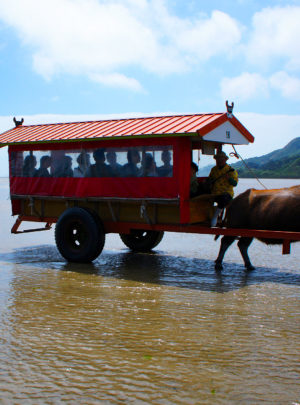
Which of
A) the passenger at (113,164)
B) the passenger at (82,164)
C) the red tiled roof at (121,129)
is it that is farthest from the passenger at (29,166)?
the passenger at (113,164)

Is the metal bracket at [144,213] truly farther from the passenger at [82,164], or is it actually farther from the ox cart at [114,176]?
the passenger at [82,164]

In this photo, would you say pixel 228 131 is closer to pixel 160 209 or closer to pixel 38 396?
pixel 160 209

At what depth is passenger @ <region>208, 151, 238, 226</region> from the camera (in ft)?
29.2

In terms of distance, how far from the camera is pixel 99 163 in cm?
955

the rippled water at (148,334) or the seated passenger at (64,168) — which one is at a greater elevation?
the seated passenger at (64,168)

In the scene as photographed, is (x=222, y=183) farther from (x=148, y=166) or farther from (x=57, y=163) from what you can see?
(x=57, y=163)

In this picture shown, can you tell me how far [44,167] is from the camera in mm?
10328

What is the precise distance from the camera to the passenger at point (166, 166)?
28.1 feet

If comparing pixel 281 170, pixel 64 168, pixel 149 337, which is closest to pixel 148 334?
pixel 149 337

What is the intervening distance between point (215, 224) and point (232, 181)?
0.84 metres

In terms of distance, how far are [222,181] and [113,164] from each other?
2.07 metres

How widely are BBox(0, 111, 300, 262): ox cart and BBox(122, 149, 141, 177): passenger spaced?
0.06ft

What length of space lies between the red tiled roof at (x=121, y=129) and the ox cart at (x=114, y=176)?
22 millimetres

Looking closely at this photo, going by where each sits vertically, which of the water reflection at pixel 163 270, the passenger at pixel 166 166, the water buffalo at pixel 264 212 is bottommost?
the water reflection at pixel 163 270
